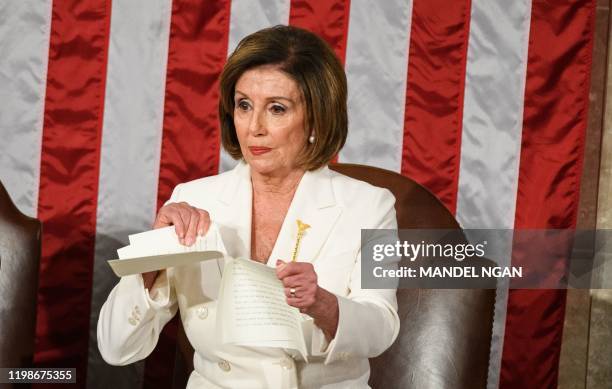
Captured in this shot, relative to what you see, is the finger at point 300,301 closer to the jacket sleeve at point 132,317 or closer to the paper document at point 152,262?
the paper document at point 152,262

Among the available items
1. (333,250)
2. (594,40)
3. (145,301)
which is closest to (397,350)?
(333,250)

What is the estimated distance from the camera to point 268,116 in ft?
6.38

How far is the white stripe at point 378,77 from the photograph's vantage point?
2871 mm

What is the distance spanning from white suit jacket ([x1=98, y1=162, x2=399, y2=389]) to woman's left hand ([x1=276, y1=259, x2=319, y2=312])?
0.14 metres

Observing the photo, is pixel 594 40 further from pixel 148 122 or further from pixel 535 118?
pixel 148 122

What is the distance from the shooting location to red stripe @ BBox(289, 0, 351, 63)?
287 centimetres

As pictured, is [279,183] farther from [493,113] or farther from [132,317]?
[493,113]

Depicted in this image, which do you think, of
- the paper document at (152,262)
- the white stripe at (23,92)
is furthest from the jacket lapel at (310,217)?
the white stripe at (23,92)

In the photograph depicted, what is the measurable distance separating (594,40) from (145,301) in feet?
6.49

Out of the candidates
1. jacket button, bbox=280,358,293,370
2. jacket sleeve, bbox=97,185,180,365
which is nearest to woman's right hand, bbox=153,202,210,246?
jacket sleeve, bbox=97,185,180,365

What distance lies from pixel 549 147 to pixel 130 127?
4.83 feet

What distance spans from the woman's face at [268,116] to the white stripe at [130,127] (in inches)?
37.9

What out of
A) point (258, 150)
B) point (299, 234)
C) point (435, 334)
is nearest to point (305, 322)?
point (299, 234)

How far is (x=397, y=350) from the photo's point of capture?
2.51m
